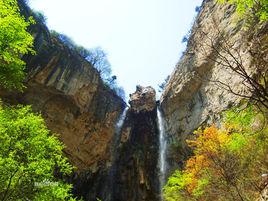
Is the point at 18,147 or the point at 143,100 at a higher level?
the point at 143,100

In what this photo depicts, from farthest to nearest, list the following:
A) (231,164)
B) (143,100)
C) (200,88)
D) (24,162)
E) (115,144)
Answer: (143,100) → (115,144) → (200,88) → (231,164) → (24,162)

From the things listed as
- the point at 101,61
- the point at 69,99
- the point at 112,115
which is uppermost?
A: the point at 101,61

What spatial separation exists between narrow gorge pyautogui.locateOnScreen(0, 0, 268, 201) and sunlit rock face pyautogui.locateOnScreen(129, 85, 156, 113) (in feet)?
8.97

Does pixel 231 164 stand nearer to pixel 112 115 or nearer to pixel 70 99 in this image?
pixel 70 99

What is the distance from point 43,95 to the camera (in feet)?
93.7

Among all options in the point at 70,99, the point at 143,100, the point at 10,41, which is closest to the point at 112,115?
the point at 143,100

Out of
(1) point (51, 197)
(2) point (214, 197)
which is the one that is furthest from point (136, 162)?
(1) point (51, 197)

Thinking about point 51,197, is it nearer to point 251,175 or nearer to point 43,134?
point 43,134

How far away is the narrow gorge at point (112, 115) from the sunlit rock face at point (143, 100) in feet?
8.97

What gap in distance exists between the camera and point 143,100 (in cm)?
3841

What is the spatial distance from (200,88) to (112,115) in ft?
37.8

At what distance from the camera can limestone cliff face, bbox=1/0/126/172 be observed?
27.8 metres

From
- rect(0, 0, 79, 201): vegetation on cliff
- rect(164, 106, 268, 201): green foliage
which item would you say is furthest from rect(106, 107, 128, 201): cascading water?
rect(0, 0, 79, 201): vegetation on cliff

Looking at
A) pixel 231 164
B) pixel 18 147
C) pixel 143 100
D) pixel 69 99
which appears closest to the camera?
pixel 18 147
